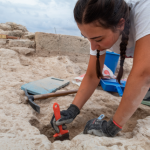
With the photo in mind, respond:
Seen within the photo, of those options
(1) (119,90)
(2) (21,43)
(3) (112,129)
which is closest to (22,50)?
(2) (21,43)

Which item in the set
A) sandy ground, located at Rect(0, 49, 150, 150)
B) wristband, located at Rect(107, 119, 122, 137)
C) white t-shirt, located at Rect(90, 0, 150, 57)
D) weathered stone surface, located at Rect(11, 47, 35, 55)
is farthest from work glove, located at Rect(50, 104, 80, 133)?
weathered stone surface, located at Rect(11, 47, 35, 55)

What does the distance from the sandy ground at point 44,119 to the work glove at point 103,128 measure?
5 centimetres

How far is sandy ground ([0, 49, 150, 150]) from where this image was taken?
32.1 inches

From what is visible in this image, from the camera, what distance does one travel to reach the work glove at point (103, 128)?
911 mm

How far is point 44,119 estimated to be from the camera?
1309 mm

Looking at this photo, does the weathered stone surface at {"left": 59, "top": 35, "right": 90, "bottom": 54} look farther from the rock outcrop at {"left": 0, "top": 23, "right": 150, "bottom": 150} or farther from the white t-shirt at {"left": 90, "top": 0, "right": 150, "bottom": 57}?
the white t-shirt at {"left": 90, "top": 0, "right": 150, "bottom": 57}

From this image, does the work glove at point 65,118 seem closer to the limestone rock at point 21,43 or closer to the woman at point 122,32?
the woman at point 122,32

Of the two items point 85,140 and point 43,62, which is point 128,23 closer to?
point 85,140

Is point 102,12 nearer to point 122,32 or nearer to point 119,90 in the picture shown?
point 122,32

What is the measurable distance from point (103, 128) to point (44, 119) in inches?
24.2

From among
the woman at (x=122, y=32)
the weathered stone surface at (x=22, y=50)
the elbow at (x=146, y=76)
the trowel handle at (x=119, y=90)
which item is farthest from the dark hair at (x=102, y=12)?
the weathered stone surface at (x=22, y=50)

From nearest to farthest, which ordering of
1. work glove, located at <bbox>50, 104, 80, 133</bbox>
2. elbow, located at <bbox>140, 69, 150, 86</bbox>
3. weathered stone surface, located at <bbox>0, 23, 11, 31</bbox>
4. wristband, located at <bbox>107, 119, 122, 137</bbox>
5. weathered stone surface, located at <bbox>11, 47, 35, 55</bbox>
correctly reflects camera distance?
elbow, located at <bbox>140, 69, 150, 86</bbox>, wristband, located at <bbox>107, 119, 122, 137</bbox>, work glove, located at <bbox>50, 104, 80, 133</bbox>, weathered stone surface, located at <bbox>11, 47, 35, 55</bbox>, weathered stone surface, located at <bbox>0, 23, 11, 31</bbox>

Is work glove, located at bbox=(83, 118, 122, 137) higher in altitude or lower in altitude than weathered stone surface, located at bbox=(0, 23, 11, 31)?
higher

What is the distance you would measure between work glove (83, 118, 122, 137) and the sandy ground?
47 mm
